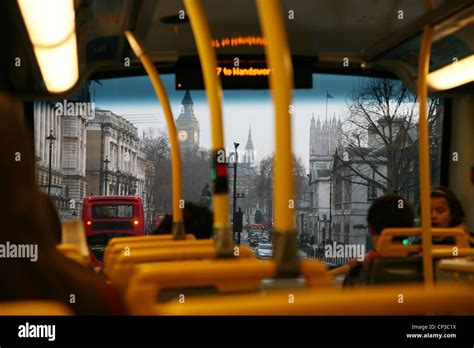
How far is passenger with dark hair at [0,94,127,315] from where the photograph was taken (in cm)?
101

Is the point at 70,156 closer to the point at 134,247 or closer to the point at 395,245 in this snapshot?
the point at 395,245

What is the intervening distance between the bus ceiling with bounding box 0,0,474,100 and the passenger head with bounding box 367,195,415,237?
78 cm

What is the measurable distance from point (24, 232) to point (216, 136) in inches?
47.5

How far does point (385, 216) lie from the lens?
376 centimetres

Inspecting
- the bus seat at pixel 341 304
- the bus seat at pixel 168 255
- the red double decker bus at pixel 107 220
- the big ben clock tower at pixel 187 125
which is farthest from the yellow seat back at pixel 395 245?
the big ben clock tower at pixel 187 125

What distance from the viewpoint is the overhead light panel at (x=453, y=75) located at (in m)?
5.84

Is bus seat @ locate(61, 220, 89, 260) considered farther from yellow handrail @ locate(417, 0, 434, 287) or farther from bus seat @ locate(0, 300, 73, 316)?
bus seat @ locate(0, 300, 73, 316)

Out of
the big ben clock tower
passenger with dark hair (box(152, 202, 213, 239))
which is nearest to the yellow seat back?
passenger with dark hair (box(152, 202, 213, 239))

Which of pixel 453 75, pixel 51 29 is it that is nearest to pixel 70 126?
pixel 453 75

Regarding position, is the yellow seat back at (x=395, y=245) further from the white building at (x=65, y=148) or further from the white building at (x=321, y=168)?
the white building at (x=321, y=168)

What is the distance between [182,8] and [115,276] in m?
4.50

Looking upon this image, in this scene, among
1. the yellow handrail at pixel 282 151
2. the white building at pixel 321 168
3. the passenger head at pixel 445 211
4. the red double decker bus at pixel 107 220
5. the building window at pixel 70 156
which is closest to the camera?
the yellow handrail at pixel 282 151

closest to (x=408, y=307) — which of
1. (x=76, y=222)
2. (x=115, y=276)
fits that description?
(x=115, y=276)

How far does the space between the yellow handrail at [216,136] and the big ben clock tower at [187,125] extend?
3.14 meters
